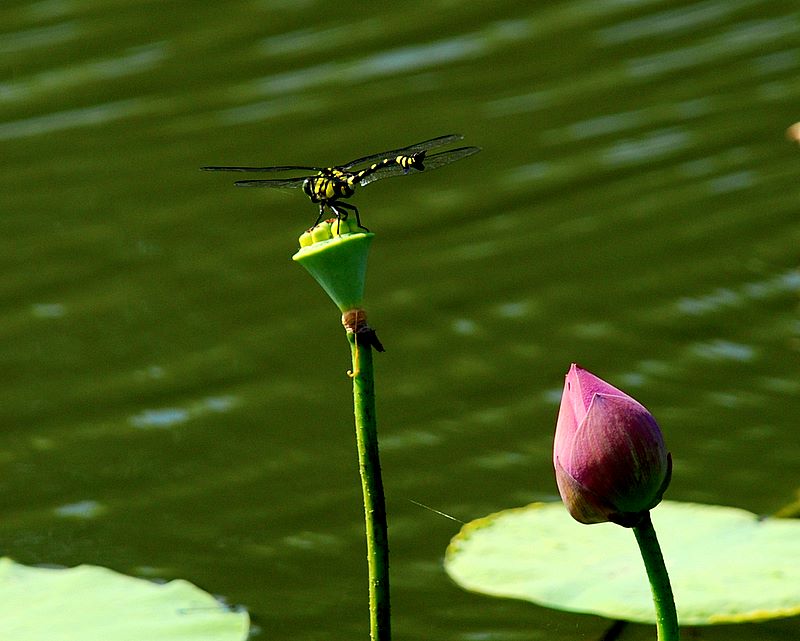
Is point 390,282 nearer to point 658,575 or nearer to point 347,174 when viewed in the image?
point 347,174

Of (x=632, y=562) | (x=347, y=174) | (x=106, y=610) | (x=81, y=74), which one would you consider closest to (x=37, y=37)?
(x=81, y=74)

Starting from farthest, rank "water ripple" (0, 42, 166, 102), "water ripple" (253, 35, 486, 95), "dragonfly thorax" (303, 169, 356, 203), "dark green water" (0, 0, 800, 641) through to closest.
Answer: "water ripple" (0, 42, 166, 102) < "water ripple" (253, 35, 486, 95) < "dark green water" (0, 0, 800, 641) < "dragonfly thorax" (303, 169, 356, 203)

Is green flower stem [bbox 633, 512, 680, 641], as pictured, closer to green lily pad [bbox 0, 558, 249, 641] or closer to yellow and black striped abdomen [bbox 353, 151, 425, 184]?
yellow and black striped abdomen [bbox 353, 151, 425, 184]

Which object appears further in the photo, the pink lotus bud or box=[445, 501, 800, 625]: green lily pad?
box=[445, 501, 800, 625]: green lily pad

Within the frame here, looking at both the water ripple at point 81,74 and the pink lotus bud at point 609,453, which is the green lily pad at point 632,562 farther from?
the water ripple at point 81,74

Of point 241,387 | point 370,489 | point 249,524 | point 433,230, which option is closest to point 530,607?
point 249,524

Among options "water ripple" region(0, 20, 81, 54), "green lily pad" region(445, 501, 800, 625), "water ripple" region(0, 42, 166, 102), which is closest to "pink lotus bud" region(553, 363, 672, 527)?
"green lily pad" region(445, 501, 800, 625)

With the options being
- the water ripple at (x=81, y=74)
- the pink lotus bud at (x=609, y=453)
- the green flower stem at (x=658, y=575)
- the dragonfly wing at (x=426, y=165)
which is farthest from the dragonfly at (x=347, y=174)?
the water ripple at (x=81, y=74)
